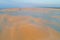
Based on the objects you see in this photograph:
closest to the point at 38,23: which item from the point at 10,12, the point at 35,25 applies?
the point at 35,25

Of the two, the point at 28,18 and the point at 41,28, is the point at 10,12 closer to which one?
the point at 28,18

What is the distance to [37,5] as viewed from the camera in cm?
87

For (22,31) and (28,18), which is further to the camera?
(28,18)

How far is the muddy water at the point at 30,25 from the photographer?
65 cm

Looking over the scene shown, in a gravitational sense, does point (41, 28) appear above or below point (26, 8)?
below

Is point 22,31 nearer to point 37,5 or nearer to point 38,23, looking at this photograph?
point 38,23

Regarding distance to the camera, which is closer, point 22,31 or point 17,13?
point 22,31

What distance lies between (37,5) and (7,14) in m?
0.32

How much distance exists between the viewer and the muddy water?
65cm

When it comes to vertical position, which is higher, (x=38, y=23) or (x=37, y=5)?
(x=37, y=5)

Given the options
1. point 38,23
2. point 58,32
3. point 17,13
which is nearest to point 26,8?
point 17,13

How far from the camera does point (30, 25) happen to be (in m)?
0.74

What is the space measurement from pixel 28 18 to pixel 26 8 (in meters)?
0.12

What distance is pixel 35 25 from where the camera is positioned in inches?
29.5
